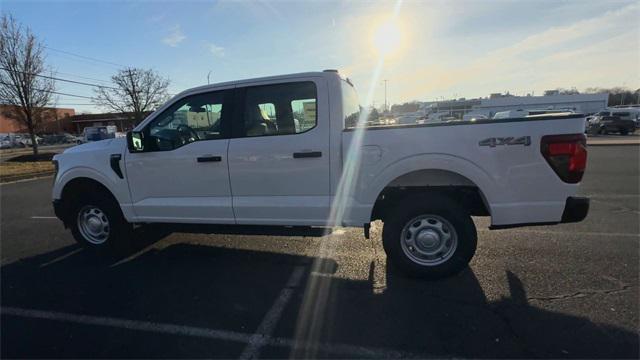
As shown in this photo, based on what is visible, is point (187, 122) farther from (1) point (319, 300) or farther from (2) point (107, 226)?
(1) point (319, 300)

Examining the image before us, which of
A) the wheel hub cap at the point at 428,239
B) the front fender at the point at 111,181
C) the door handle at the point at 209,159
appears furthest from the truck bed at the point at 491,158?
the front fender at the point at 111,181

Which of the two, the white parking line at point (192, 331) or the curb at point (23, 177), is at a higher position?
the white parking line at point (192, 331)

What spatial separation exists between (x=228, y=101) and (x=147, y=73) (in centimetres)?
3420

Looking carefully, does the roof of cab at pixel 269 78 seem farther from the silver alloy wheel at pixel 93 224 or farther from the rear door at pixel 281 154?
the silver alloy wheel at pixel 93 224

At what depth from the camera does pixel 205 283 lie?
4.03 metres

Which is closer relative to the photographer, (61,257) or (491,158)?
(491,158)

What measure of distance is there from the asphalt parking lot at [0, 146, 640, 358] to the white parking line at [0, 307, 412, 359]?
0.01 metres

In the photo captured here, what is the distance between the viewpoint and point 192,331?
3.10 metres

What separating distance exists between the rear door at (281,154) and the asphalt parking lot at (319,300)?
0.63 m

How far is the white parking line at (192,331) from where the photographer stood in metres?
2.74

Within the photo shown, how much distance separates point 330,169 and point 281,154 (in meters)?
0.55

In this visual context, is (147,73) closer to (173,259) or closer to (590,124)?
(173,259)

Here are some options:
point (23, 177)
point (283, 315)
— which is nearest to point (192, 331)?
point (283, 315)

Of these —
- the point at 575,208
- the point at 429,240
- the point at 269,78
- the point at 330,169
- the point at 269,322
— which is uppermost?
A: the point at 269,78
